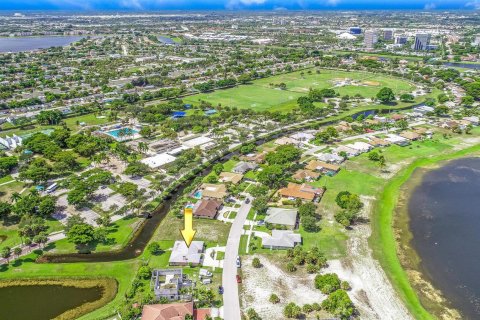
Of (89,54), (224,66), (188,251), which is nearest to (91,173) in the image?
(188,251)

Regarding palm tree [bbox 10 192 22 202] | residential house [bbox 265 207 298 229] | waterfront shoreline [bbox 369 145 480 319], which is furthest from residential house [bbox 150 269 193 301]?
palm tree [bbox 10 192 22 202]

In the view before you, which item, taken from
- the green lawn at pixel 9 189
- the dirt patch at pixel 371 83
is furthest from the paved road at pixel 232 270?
the dirt patch at pixel 371 83

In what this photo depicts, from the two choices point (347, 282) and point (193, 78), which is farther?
point (193, 78)

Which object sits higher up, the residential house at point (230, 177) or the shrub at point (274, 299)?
the residential house at point (230, 177)

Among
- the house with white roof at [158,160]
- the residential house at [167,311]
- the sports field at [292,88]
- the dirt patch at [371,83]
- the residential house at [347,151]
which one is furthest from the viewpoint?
the dirt patch at [371,83]

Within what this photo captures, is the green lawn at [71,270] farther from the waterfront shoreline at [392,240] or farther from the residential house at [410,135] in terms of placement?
the residential house at [410,135]

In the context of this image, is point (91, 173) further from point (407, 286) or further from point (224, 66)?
point (224, 66)
